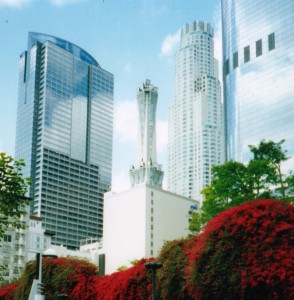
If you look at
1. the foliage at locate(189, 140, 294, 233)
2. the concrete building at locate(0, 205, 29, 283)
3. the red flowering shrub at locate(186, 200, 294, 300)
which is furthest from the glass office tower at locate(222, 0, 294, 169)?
the red flowering shrub at locate(186, 200, 294, 300)

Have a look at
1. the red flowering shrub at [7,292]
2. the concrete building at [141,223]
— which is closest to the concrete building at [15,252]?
the concrete building at [141,223]

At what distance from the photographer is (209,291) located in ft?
95.5

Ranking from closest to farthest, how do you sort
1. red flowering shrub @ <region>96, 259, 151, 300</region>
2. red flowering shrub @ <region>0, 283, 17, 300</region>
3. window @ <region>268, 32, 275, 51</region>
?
red flowering shrub @ <region>96, 259, 151, 300</region> → red flowering shrub @ <region>0, 283, 17, 300</region> → window @ <region>268, 32, 275, 51</region>

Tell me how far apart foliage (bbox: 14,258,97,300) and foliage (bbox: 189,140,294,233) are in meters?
14.7

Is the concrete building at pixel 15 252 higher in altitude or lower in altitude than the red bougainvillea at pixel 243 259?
higher

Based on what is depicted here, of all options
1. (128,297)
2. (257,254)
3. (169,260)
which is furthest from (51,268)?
(257,254)

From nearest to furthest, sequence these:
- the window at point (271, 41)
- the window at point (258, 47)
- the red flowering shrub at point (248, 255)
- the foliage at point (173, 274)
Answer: the red flowering shrub at point (248, 255)
the foliage at point (173, 274)
the window at point (271, 41)
the window at point (258, 47)

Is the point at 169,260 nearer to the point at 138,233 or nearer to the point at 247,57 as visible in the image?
the point at 138,233

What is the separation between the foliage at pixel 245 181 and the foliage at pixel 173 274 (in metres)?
17.1

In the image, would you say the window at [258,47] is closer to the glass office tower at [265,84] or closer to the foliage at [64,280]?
the glass office tower at [265,84]

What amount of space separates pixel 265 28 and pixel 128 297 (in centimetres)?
16681

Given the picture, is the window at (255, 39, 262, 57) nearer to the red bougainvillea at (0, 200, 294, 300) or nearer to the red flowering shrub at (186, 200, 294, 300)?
the red bougainvillea at (0, 200, 294, 300)

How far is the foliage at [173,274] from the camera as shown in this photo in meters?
33.8

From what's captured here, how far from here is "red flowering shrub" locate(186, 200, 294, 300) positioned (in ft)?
88.6
